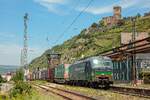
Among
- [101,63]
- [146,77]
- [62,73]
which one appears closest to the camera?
[101,63]

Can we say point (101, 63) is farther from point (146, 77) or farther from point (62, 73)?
point (62, 73)

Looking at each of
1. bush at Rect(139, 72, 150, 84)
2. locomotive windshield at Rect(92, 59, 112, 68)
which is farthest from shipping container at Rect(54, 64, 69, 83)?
locomotive windshield at Rect(92, 59, 112, 68)

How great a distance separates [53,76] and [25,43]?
33.6m

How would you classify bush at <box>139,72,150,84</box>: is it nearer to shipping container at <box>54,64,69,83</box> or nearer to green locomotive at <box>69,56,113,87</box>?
green locomotive at <box>69,56,113,87</box>

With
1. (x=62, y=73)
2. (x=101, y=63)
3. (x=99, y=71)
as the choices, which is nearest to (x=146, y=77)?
(x=101, y=63)

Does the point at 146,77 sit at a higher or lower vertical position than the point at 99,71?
lower

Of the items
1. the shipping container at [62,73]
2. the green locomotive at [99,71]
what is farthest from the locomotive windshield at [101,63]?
the shipping container at [62,73]

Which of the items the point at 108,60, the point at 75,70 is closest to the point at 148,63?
the point at 75,70

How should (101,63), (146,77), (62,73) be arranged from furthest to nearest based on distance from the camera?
(62,73) < (146,77) < (101,63)

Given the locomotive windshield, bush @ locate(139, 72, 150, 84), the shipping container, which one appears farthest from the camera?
the shipping container

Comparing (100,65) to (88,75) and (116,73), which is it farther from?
(116,73)

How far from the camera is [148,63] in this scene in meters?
58.3

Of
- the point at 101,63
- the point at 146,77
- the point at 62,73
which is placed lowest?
the point at 146,77

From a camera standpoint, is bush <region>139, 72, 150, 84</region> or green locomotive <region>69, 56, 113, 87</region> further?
bush <region>139, 72, 150, 84</region>
